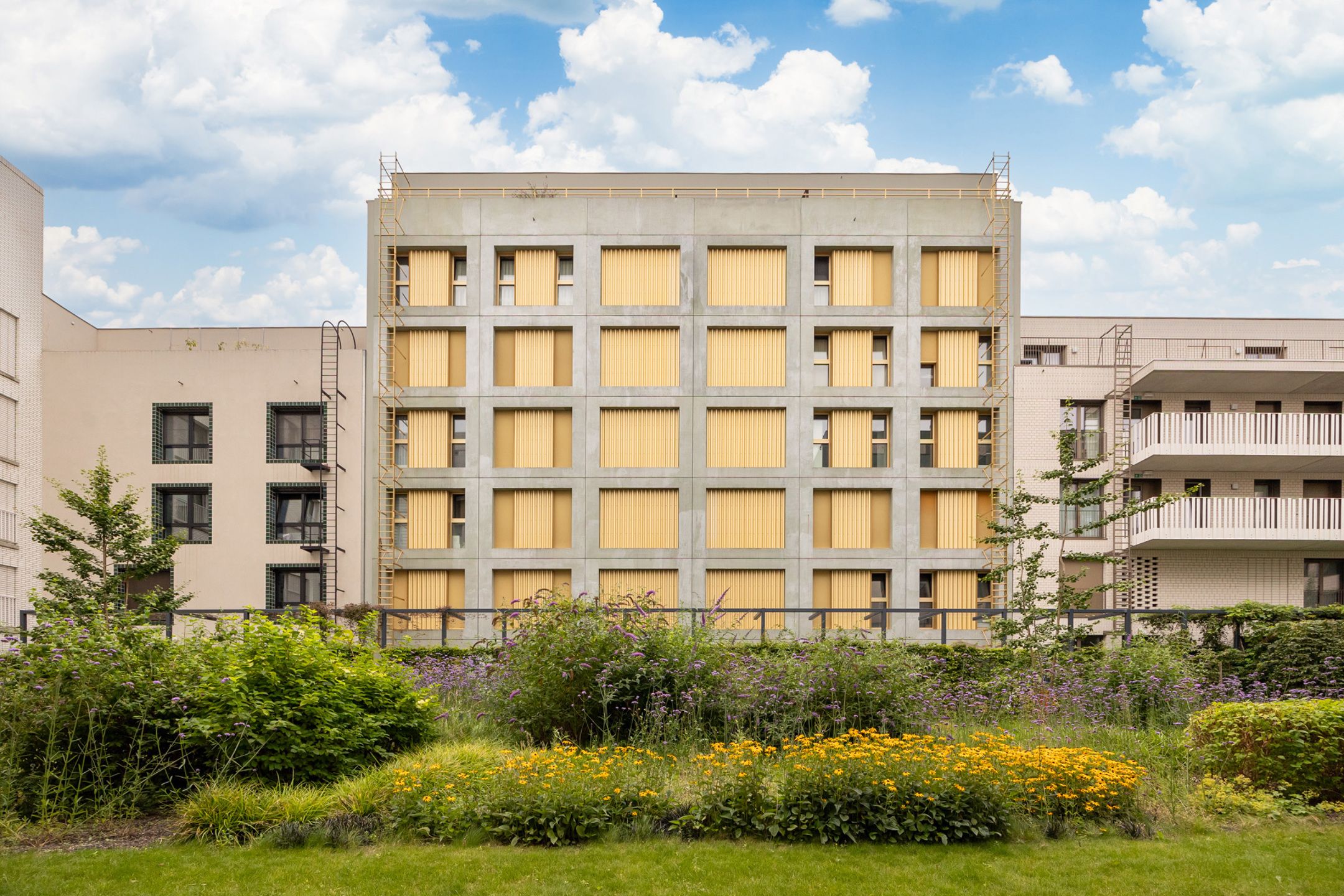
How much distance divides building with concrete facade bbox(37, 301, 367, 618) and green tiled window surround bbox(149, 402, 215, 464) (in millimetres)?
46

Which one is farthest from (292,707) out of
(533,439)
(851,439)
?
(851,439)

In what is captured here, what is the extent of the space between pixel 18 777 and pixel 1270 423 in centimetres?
3359

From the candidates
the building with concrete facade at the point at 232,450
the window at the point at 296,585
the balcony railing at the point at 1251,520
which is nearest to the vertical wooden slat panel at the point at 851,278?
the balcony railing at the point at 1251,520

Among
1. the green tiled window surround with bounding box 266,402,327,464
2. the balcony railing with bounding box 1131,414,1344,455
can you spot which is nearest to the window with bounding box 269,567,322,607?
the green tiled window surround with bounding box 266,402,327,464

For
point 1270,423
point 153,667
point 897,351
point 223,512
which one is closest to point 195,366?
point 223,512

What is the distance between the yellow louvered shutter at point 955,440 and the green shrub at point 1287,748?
20.6 m

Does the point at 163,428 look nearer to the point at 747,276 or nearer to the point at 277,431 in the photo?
the point at 277,431

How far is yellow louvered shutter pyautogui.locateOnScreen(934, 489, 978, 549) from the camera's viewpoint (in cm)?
2969

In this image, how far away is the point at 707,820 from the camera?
837 centimetres

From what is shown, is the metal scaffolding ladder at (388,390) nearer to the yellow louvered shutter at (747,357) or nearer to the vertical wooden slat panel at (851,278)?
the yellow louvered shutter at (747,357)

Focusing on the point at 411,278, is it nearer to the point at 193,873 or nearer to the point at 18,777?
the point at 18,777

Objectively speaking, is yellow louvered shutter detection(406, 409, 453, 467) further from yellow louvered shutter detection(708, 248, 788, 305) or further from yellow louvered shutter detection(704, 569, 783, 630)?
yellow louvered shutter detection(708, 248, 788, 305)

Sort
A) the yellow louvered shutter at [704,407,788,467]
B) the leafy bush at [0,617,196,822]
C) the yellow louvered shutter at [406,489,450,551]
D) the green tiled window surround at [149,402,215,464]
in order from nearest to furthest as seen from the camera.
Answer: the leafy bush at [0,617,196,822], the green tiled window surround at [149,402,215,464], the yellow louvered shutter at [406,489,450,551], the yellow louvered shutter at [704,407,788,467]

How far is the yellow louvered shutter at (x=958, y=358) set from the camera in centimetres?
3042
